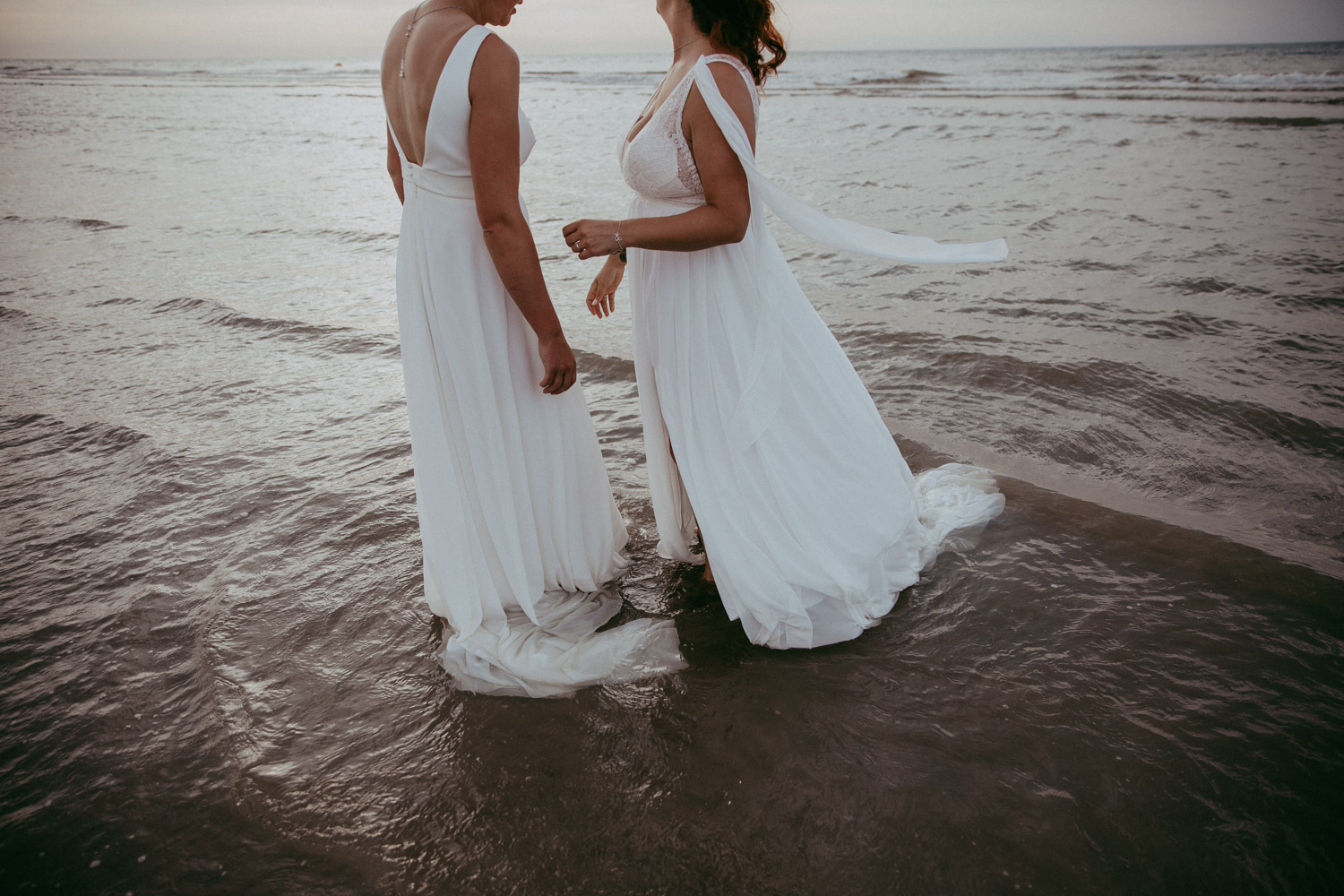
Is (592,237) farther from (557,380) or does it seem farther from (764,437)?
(764,437)

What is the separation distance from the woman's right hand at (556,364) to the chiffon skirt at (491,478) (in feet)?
0.43

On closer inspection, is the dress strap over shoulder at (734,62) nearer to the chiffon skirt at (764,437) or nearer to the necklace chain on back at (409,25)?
the chiffon skirt at (764,437)

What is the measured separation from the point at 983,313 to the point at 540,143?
13.9m

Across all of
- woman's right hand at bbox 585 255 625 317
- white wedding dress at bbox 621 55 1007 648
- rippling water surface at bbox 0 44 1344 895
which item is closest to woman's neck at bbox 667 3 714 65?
white wedding dress at bbox 621 55 1007 648

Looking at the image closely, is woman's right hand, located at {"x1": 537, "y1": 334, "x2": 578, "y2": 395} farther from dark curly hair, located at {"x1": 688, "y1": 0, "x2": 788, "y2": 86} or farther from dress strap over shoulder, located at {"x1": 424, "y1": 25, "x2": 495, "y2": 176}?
dark curly hair, located at {"x1": 688, "y1": 0, "x2": 788, "y2": 86}

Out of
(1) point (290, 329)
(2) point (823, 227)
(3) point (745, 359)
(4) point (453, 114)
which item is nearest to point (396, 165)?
(4) point (453, 114)

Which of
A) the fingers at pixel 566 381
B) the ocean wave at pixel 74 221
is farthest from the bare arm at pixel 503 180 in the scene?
the ocean wave at pixel 74 221

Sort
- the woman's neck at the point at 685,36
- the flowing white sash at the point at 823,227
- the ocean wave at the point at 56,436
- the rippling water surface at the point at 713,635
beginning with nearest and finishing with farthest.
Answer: the rippling water surface at the point at 713,635
the flowing white sash at the point at 823,227
the woman's neck at the point at 685,36
the ocean wave at the point at 56,436

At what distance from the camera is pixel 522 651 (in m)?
2.70

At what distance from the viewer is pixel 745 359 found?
2719mm

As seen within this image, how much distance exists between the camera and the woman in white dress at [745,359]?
2449 millimetres

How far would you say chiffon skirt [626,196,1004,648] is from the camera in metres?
2.71

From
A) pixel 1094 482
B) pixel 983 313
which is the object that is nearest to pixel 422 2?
pixel 1094 482

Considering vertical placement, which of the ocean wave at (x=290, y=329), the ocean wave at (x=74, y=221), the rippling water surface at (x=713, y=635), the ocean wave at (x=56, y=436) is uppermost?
the ocean wave at (x=74, y=221)
